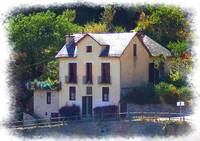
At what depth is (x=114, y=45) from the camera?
16.6 metres

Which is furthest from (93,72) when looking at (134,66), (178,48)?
(178,48)

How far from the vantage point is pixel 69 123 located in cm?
1477

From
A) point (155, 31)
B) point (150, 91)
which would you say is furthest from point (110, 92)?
point (155, 31)

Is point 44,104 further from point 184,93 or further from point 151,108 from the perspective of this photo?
point 184,93

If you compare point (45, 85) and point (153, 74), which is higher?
point (153, 74)

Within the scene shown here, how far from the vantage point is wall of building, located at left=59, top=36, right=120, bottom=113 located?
54.3 feet

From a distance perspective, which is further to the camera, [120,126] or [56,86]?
[56,86]

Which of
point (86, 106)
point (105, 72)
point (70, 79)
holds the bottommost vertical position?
point (86, 106)

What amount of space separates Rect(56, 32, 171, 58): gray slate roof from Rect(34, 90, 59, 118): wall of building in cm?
105

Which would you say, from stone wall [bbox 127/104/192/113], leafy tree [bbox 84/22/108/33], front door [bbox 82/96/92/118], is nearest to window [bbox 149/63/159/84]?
stone wall [bbox 127/104/192/113]

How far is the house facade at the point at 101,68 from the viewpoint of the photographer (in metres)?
16.5

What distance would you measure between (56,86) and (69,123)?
2880 mm

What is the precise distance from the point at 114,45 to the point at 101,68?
2.11 feet

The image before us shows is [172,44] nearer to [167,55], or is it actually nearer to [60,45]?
[167,55]
